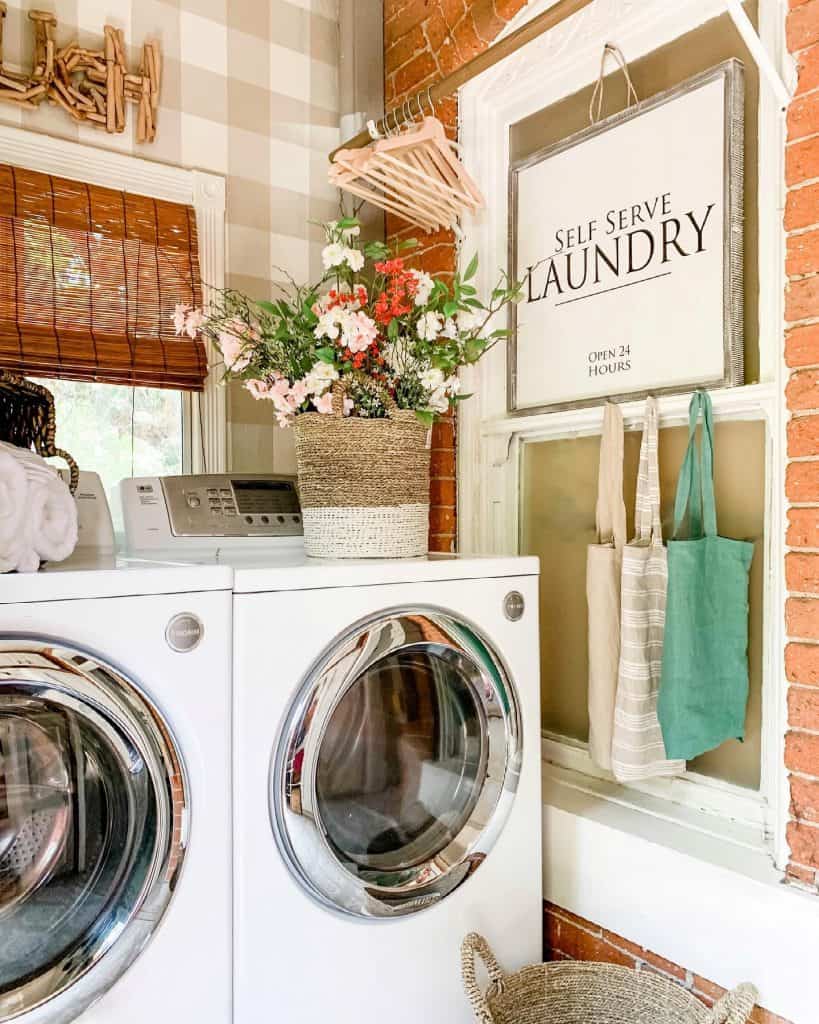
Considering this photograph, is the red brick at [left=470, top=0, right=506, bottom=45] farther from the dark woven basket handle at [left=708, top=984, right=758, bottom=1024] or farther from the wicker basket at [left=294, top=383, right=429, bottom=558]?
the dark woven basket handle at [left=708, top=984, right=758, bottom=1024]

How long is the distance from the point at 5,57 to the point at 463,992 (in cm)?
241

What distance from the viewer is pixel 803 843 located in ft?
4.83

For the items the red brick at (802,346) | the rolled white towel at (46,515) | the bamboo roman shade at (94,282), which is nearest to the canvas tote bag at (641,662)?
the red brick at (802,346)

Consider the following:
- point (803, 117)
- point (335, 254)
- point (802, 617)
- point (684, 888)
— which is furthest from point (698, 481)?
point (335, 254)

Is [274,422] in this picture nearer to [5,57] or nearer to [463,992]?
[5,57]

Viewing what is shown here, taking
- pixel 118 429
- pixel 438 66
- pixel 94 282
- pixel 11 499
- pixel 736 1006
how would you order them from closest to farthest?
1. pixel 11 499
2. pixel 736 1006
3. pixel 94 282
4. pixel 118 429
5. pixel 438 66

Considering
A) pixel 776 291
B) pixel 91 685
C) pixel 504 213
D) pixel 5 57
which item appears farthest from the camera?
pixel 504 213

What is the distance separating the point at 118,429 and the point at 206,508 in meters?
0.57

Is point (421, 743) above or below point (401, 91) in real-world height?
below

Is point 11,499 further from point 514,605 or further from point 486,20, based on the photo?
point 486,20

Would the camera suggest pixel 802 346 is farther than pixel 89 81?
No

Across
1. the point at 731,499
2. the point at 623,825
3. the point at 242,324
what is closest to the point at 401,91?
the point at 242,324

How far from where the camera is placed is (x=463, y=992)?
1633 mm

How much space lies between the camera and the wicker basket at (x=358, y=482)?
1.71 m
